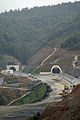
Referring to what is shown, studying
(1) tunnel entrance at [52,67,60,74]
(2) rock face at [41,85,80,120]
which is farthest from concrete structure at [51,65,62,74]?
(2) rock face at [41,85,80,120]

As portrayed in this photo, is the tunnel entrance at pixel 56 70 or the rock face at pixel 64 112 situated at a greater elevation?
the tunnel entrance at pixel 56 70

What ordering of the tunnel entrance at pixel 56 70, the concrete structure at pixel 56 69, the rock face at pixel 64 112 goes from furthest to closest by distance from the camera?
the tunnel entrance at pixel 56 70 → the concrete structure at pixel 56 69 → the rock face at pixel 64 112

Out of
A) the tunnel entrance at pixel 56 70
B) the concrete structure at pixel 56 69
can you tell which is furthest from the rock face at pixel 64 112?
the tunnel entrance at pixel 56 70

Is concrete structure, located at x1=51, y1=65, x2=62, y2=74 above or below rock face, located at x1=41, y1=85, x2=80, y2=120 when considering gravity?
above

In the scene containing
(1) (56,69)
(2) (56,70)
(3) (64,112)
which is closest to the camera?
(3) (64,112)

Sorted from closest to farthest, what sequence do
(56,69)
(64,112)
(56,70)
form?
1. (64,112)
2. (56,69)
3. (56,70)

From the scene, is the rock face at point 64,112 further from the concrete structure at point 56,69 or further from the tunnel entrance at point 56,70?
the tunnel entrance at point 56,70

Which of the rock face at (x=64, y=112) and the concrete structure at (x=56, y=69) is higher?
the concrete structure at (x=56, y=69)

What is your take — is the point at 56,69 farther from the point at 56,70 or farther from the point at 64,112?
the point at 64,112

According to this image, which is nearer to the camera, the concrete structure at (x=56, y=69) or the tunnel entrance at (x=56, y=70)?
the concrete structure at (x=56, y=69)

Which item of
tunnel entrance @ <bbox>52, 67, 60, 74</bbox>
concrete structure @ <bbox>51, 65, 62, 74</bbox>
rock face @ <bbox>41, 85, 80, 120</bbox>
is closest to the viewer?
rock face @ <bbox>41, 85, 80, 120</bbox>

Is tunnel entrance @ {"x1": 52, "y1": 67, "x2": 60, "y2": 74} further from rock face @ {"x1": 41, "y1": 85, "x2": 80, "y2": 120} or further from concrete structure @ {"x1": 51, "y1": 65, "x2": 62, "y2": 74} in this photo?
rock face @ {"x1": 41, "y1": 85, "x2": 80, "y2": 120}

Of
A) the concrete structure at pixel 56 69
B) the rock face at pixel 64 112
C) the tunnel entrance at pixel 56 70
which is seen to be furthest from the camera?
the tunnel entrance at pixel 56 70

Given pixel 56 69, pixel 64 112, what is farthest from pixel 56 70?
pixel 64 112
